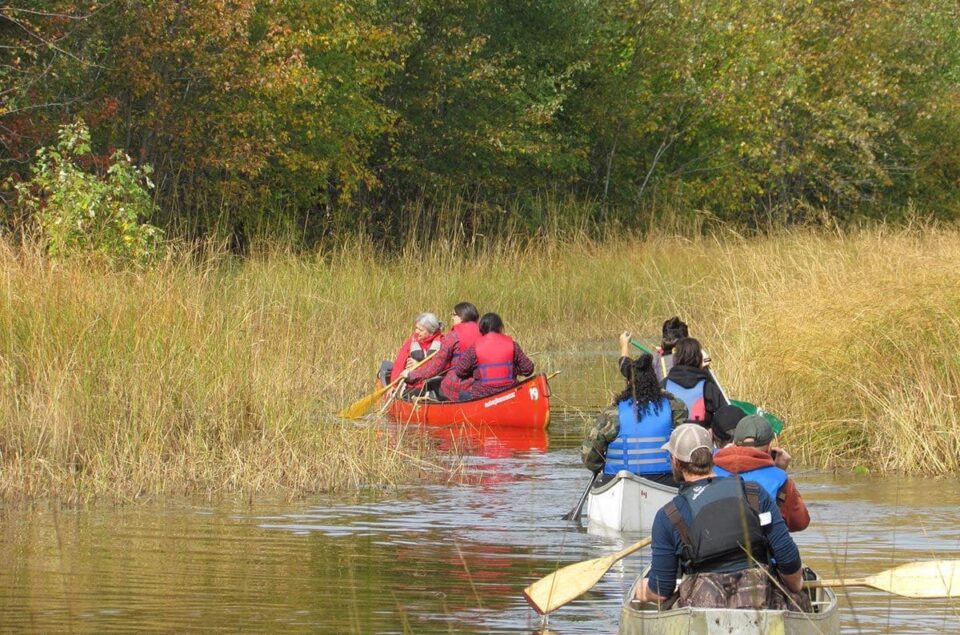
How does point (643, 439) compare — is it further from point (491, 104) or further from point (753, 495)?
point (491, 104)

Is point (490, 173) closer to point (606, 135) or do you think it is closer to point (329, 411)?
Result: point (606, 135)

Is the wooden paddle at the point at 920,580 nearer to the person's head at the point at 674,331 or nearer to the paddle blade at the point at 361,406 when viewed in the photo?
the person's head at the point at 674,331

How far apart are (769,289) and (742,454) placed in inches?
333

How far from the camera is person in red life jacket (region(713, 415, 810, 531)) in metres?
8.33

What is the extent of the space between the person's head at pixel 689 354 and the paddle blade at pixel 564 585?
12.7 feet

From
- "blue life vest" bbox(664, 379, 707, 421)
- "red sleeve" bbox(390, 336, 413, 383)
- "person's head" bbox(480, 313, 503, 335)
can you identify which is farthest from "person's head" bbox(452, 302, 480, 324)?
"blue life vest" bbox(664, 379, 707, 421)

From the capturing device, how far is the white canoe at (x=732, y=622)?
23.1 feet

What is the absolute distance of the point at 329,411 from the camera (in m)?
14.0

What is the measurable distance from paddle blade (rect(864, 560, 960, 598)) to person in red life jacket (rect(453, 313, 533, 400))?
9.49 m

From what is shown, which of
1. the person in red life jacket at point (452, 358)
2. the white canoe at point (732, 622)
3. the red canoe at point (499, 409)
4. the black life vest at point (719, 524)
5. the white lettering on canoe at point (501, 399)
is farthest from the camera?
the person in red life jacket at point (452, 358)

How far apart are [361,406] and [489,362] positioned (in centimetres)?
195

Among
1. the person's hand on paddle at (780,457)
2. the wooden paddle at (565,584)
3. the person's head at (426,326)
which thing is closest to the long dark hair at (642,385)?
the person's hand on paddle at (780,457)

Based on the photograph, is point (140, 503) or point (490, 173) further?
point (490, 173)

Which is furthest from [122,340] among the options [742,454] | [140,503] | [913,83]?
[913,83]
